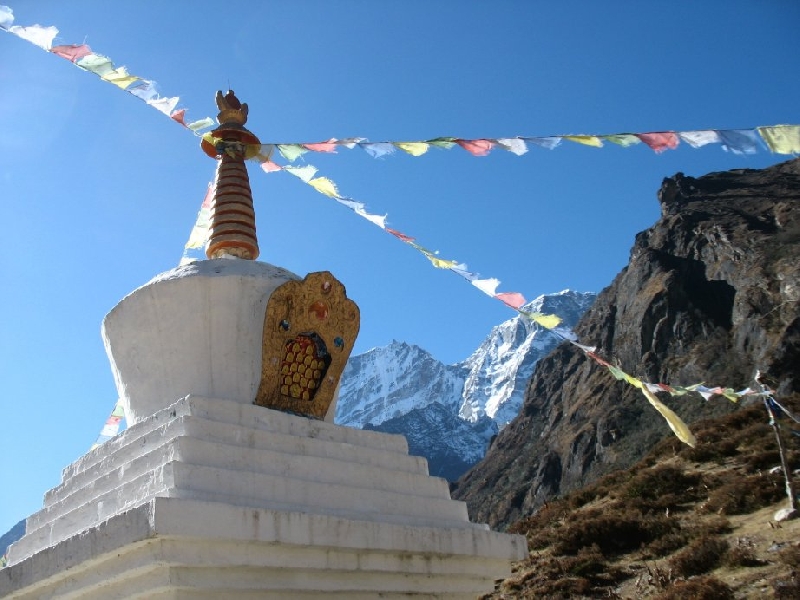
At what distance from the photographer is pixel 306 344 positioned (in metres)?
5.97

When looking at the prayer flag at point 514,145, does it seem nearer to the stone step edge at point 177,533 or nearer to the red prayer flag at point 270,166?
the red prayer flag at point 270,166

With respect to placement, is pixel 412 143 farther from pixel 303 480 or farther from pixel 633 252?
pixel 633 252

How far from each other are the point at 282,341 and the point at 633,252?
4251cm

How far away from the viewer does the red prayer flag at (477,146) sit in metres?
6.29

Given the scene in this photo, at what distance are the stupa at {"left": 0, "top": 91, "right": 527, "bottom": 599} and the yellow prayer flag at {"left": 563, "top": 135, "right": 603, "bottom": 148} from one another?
6.87 ft

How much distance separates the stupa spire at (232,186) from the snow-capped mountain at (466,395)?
378 feet

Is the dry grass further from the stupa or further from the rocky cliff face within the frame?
the rocky cliff face

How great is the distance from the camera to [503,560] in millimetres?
5727

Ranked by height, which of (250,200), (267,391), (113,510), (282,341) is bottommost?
(113,510)

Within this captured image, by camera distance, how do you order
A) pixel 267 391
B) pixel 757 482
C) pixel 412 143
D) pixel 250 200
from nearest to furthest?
1. pixel 267 391
2. pixel 412 143
3. pixel 250 200
4. pixel 757 482

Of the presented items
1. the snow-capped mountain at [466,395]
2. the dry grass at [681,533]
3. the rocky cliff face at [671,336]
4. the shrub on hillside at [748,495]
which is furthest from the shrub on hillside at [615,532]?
the snow-capped mountain at [466,395]

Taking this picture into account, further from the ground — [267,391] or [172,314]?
[172,314]

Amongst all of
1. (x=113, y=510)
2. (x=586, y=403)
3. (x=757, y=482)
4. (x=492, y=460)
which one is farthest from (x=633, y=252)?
(x=113, y=510)

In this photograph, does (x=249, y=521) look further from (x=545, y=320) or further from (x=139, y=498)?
(x=545, y=320)
